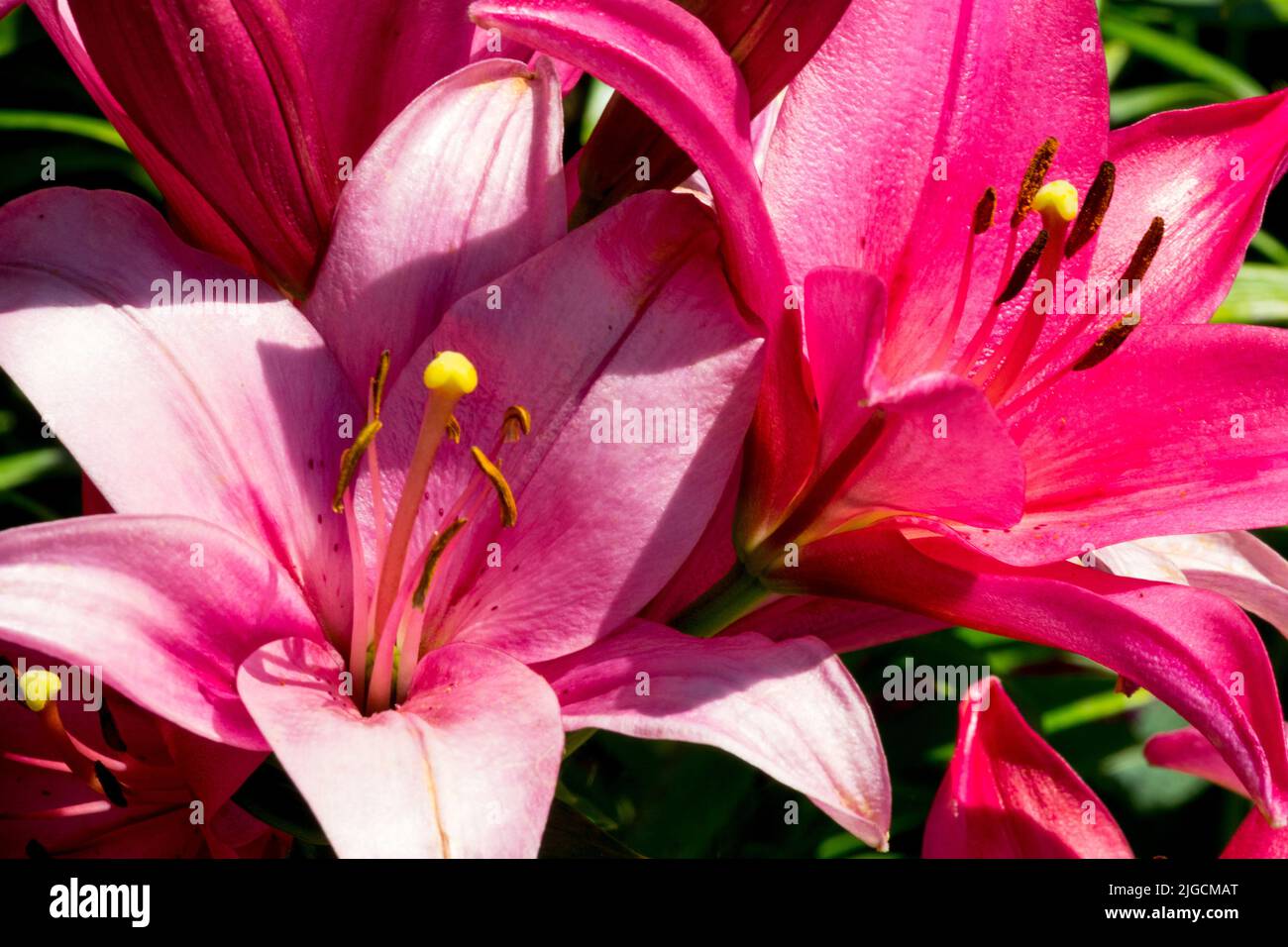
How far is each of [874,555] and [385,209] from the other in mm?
352

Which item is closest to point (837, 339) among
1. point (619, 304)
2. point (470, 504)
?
point (619, 304)

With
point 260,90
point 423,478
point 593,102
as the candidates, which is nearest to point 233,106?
point 260,90

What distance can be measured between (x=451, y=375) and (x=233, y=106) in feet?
0.69

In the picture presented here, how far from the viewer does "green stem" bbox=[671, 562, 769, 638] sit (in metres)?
0.88

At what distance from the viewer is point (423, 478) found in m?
0.81

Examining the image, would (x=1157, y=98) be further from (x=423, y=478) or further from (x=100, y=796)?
(x=100, y=796)

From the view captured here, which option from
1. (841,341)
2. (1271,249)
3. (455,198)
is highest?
(1271,249)

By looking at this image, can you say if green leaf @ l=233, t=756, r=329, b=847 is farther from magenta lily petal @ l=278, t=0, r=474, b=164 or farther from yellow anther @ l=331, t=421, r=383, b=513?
magenta lily petal @ l=278, t=0, r=474, b=164

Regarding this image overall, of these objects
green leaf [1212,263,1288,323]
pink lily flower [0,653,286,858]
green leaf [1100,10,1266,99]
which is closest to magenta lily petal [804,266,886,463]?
pink lily flower [0,653,286,858]

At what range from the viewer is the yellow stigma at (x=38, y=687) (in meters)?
0.79

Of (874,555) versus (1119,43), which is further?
(1119,43)

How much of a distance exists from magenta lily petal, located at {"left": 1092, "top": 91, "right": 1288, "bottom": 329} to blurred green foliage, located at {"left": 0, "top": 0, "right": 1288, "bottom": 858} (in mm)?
551
